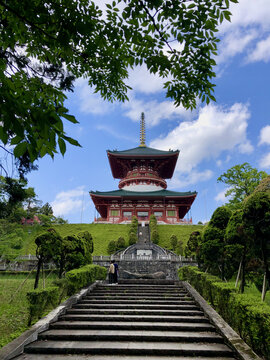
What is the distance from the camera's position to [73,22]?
2.88 metres

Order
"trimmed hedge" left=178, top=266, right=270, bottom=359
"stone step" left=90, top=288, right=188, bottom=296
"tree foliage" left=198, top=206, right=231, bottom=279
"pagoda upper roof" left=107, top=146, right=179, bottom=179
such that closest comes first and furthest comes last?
"trimmed hedge" left=178, top=266, right=270, bottom=359 < "tree foliage" left=198, top=206, right=231, bottom=279 < "stone step" left=90, top=288, right=188, bottom=296 < "pagoda upper roof" left=107, top=146, right=179, bottom=179

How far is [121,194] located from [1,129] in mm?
31723

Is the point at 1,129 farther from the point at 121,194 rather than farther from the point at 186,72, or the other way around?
the point at 121,194

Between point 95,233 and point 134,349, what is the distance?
23011 millimetres

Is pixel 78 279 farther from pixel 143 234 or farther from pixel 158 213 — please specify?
pixel 158 213

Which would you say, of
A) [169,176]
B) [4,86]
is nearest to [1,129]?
[4,86]

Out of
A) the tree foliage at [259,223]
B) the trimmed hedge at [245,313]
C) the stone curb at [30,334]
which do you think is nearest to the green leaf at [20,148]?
the stone curb at [30,334]

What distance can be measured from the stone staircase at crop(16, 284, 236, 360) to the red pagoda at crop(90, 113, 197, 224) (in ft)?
81.0

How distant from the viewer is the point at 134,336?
5.30m

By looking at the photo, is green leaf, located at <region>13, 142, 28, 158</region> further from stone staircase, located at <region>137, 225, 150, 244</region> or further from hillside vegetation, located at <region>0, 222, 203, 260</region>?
stone staircase, located at <region>137, 225, 150, 244</region>

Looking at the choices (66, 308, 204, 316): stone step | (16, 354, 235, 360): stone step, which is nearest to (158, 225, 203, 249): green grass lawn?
(66, 308, 204, 316): stone step

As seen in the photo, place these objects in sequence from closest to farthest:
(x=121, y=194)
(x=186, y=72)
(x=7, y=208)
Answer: (x=186, y=72) → (x=7, y=208) → (x=121, y=194)

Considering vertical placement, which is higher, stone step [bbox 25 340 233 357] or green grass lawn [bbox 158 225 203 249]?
green grass lawn [bbox 158 225 203 249]

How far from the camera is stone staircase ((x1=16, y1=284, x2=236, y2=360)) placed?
4.66 meters
